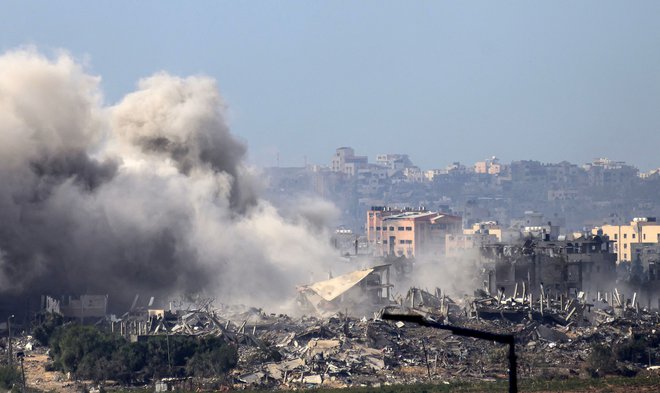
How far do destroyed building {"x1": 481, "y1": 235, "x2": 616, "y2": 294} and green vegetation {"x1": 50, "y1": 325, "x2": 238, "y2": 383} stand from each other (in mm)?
23939

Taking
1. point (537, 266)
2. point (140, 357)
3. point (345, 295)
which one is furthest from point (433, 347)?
point (537, 266)

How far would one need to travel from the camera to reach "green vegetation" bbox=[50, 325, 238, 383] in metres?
45.1

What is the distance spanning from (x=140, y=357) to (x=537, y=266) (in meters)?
31.1

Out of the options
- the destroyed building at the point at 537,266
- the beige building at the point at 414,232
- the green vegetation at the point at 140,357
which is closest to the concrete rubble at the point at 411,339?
the green vegetation at the point at 140,357

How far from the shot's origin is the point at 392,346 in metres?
48.5

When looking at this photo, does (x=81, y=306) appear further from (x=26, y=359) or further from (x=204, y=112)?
(x=204, y=112)

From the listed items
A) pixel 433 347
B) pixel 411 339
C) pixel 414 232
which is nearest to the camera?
pixel 433 347

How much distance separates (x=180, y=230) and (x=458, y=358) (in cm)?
2697

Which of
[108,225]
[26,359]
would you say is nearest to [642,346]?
[26,359]

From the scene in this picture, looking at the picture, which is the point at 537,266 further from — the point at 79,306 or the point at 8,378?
the point at 8,378

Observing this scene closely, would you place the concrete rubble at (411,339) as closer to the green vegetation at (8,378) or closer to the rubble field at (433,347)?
the rubble field at (433,347)

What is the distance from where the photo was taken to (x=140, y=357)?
4594cm

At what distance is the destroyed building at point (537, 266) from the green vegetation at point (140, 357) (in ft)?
78.5

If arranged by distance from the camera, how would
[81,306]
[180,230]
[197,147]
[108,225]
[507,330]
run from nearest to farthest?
[507,330]
[81,306]
[108,225]
[180,230]
[197,147]
